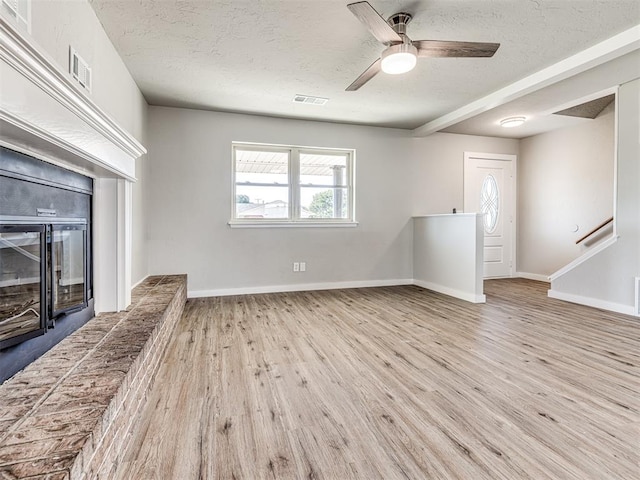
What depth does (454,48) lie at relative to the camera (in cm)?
237

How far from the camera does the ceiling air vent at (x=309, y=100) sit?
391cm

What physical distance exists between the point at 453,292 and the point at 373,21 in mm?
3540

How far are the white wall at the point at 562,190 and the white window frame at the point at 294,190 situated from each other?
11.2 ft

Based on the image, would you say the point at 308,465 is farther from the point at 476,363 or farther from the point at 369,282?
the point at 369,282

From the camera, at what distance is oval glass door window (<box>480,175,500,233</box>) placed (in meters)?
5.84

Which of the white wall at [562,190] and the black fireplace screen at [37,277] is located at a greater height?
the white wall at [562,190]

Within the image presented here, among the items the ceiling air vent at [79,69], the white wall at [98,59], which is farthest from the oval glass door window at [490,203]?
the ceiling air vent at [79,69]

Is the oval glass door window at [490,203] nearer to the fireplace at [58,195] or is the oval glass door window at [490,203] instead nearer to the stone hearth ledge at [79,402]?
the fireplace at [58,195]

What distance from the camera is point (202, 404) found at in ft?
5.78

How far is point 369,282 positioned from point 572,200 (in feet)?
11.6

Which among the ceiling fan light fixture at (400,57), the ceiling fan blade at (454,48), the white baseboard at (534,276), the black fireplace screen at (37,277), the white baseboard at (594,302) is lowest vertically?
the white baseboard at (594,302)

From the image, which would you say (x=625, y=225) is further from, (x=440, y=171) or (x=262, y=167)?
(x=262, y=167)

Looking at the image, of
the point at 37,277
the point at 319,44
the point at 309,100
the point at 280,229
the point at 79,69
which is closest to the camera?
the point at 37,277

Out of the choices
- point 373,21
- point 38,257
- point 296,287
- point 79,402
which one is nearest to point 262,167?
point 296,287
